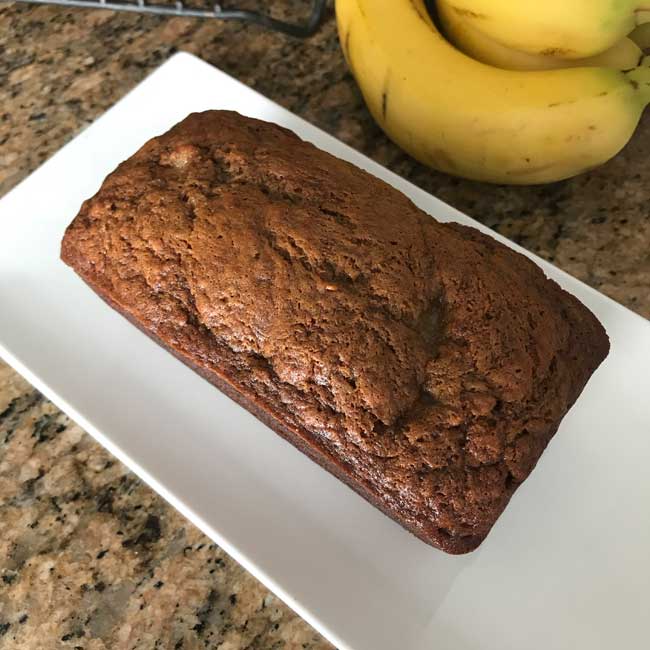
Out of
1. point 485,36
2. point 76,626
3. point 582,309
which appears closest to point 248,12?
point 485,36

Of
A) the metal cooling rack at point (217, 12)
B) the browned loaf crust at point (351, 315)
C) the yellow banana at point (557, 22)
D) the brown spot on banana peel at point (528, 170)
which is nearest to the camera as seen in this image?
the browned loaf crust at point (351, 315)

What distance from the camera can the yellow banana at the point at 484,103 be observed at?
1.03m

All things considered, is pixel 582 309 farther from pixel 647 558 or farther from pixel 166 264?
pixel 166 264

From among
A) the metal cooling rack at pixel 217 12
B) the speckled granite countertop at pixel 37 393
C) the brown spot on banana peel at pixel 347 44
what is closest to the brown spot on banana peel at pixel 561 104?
the speckled granite countertop at pixel 37 393

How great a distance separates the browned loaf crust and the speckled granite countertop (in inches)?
8.5

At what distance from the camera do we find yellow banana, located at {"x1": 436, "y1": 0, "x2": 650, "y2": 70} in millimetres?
1127

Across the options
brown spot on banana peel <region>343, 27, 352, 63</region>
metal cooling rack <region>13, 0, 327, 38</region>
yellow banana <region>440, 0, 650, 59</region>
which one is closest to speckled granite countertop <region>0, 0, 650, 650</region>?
metal cooling rack <region>13, 0, 327, 38</region>

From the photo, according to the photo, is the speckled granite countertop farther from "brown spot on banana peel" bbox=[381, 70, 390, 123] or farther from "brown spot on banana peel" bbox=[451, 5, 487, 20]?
"brown spot on banana peel" bbox=[451, 5, 487, 20]

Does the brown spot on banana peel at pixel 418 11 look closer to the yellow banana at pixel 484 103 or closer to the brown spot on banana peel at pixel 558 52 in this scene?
the yellow banana at pixel 484 103

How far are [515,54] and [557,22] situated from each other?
13cm

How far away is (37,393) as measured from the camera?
1051 mm

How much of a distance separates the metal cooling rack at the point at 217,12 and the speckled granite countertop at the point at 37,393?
0.03 m

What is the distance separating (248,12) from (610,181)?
0.77 m

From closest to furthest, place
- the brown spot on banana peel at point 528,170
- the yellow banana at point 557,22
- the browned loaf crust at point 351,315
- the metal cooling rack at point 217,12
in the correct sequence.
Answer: the browned loaf crust at point 351,315, the yellow banana at point 557,22, the brown spot on banana peel at point 528,170, the metal cooling rack at point 217,12
